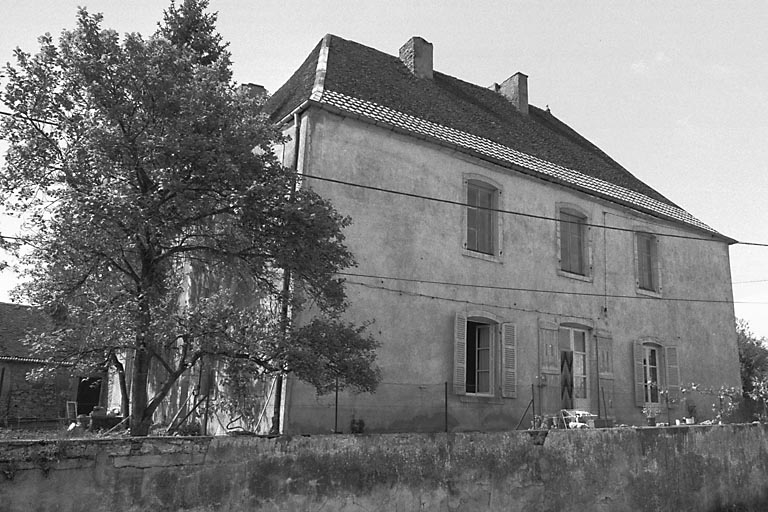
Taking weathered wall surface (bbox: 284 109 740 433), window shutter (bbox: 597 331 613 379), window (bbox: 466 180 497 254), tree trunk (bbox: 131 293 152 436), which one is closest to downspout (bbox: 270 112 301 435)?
weathered wall surface (bbox: 284 109 740 433)

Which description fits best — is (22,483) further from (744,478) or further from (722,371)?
(722,371)

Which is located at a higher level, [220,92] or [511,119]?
[511,119]

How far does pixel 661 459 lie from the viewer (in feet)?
33.5

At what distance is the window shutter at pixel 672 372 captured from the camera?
1716cm

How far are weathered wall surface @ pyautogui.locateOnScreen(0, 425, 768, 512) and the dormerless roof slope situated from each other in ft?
22.4

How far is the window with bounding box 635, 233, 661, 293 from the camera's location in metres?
17.7

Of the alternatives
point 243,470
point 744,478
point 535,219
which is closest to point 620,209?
point 535,219

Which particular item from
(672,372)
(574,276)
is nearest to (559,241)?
(574,276)

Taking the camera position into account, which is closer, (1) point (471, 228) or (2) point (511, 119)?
(1) point (471, 228)

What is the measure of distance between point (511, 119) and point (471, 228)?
Answer: 512cm

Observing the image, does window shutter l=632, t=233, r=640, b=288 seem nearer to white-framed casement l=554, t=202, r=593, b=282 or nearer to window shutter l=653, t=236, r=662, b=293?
window shutter l=653, t=236, r=662, b=293

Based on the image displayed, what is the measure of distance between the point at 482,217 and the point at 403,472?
8.17 metres

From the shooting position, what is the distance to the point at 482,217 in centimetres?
1471

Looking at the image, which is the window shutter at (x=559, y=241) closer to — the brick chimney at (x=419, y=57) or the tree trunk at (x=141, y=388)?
the brick chimney at (x=419, y=57)
